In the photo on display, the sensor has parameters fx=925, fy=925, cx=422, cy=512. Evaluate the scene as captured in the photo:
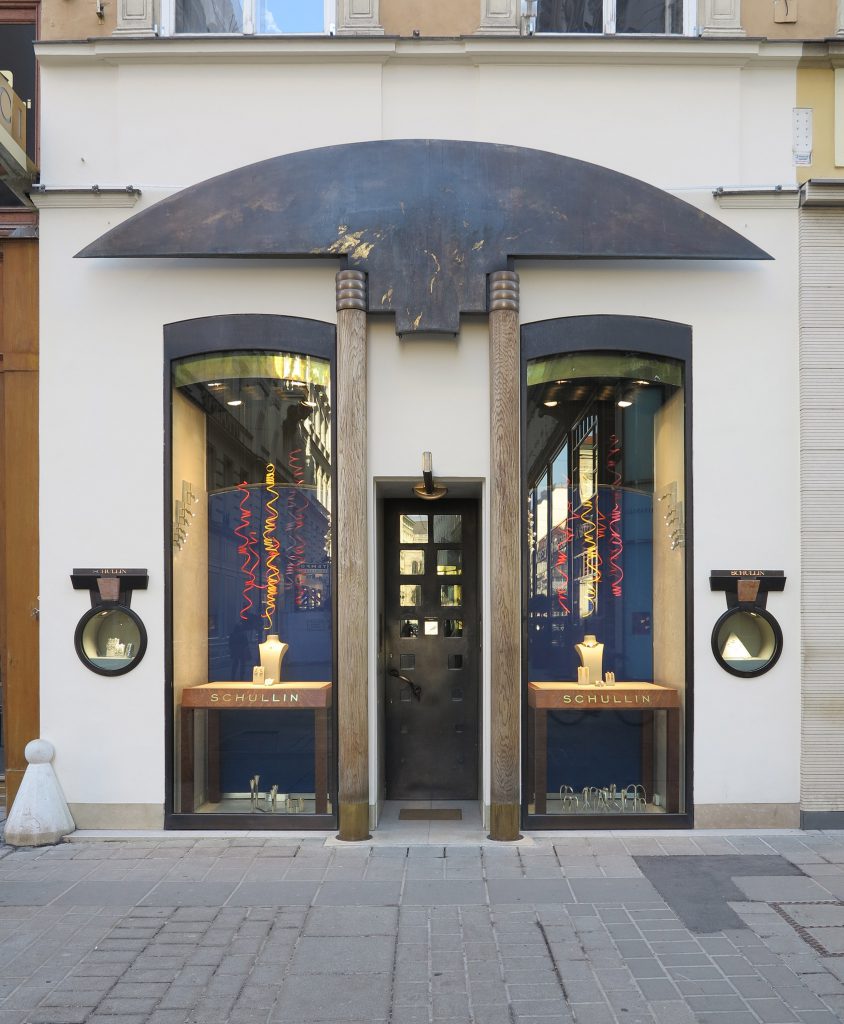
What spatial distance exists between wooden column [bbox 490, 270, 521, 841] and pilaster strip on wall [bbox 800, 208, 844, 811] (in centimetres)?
250

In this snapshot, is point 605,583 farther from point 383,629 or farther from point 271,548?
point 271,548

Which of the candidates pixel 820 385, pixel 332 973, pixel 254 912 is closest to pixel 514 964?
pixel 332 973

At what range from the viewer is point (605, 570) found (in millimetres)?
8305

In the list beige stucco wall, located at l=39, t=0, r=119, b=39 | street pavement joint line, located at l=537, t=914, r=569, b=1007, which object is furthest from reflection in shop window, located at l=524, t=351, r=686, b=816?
beige stucco wall, located at l=39, t=0, r=119, b=39

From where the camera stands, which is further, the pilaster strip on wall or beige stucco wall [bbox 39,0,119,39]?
beige stucco wall [bbox 39,0,119,39]

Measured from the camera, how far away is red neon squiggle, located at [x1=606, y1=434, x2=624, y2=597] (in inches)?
327

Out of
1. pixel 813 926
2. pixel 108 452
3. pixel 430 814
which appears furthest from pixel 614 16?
pixel 813 926

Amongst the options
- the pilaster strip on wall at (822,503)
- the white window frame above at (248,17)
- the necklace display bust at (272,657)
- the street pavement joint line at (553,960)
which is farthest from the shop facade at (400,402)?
the street pavement joint line at (553,960)

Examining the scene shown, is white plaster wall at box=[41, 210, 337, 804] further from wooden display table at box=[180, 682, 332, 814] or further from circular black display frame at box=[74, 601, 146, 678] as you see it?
wooden display table at box=[180, 682, 332, 814]

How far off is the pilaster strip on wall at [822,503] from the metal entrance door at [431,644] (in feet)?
9.60

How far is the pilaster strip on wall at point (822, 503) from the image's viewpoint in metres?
7.80

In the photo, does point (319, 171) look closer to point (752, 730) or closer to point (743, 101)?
point (743, 101)

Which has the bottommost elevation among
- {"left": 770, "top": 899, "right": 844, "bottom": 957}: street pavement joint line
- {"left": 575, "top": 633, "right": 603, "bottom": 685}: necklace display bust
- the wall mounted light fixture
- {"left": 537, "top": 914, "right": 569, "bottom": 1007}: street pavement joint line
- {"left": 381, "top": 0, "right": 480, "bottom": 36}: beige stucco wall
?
{"left": 770, "top": 899, "right": 844, "bottom": 957}: street pavement joint line

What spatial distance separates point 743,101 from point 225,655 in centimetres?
665
